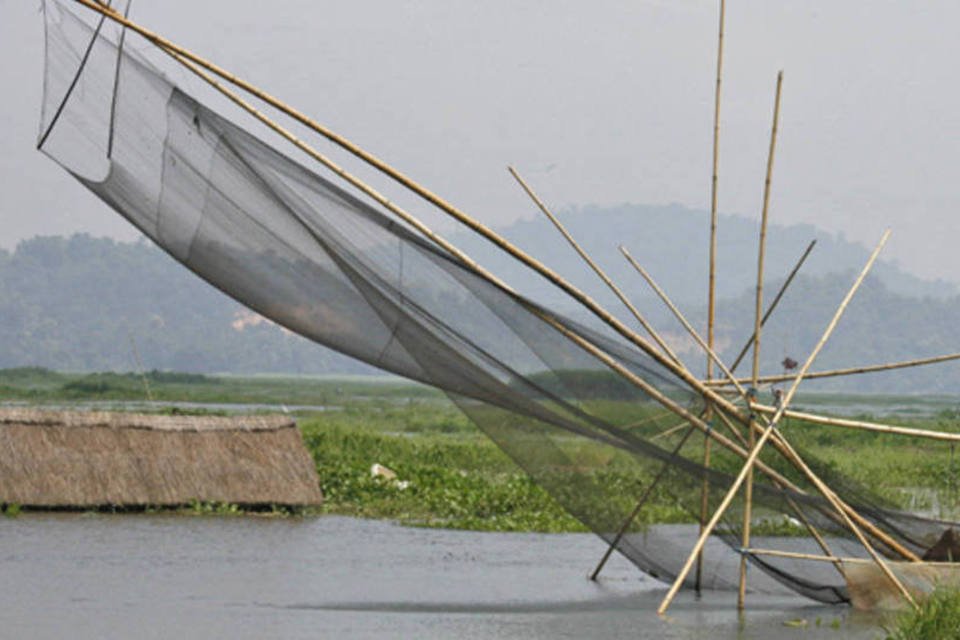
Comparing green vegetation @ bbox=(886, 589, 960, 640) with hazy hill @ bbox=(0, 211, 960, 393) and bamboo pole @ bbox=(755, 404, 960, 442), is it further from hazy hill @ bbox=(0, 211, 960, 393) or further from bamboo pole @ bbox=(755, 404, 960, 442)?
hazy hill @ bbox=(0, 211, 960, 393)

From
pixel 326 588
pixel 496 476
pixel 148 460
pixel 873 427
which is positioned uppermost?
pixel 873 427

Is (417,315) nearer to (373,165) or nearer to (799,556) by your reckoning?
(373,165)

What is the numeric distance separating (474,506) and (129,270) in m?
119

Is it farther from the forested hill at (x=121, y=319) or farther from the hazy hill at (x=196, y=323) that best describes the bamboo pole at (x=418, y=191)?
the forested hill at (x=121, y=319)

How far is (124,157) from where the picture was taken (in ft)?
25.9

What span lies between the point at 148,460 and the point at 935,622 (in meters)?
7.51

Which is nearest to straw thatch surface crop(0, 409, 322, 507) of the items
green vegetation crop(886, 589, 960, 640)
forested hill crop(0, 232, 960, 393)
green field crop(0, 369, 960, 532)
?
green field crop(0, 369, 960, 532)

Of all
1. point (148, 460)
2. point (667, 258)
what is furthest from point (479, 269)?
point (667, 258)

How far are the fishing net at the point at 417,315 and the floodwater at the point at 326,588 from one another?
59 centimetres

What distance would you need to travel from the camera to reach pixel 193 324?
5022 inches

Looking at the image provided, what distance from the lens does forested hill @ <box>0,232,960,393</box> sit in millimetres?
122062

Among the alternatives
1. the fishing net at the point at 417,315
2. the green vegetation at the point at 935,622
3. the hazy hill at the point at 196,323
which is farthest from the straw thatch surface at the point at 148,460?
the hazy hill at the point at 196,323

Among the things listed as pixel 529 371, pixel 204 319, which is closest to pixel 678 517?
pixel 529 371

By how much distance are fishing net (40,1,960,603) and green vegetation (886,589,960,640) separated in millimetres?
1466
